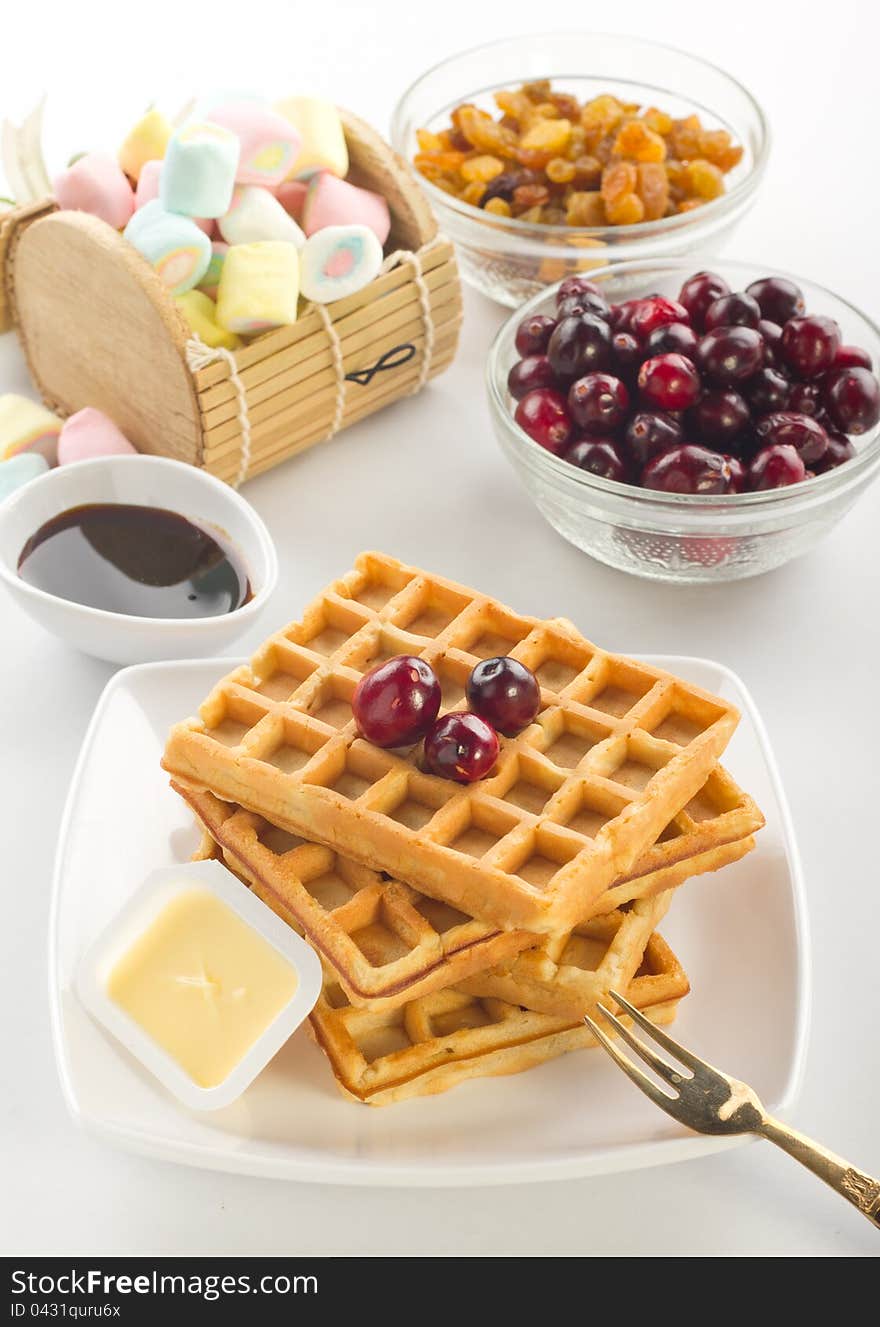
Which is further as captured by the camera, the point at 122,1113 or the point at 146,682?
the point at 146,682

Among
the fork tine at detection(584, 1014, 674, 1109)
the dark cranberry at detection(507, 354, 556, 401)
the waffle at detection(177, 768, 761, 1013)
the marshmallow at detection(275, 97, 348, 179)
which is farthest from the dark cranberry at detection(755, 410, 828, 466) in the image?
the fork tine at detection(584, 1014, 674, 1109)

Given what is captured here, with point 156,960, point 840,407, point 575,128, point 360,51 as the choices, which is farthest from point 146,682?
point 360,51

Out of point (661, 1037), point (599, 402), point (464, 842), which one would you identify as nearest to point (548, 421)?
point (599, 402)

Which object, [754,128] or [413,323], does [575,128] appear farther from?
[413,323]

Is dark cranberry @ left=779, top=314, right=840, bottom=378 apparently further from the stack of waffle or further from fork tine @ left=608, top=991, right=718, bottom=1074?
fork tine @ left=608, top=991, right=718, bottom=1074

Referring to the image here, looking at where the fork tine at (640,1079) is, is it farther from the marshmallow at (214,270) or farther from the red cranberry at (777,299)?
the marshmallow at (214,270)

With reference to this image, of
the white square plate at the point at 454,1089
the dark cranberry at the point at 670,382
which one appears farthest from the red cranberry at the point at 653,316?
the white square plate at the point at 454,1089

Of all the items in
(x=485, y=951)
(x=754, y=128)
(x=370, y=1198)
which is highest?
(x=754, y=128)
